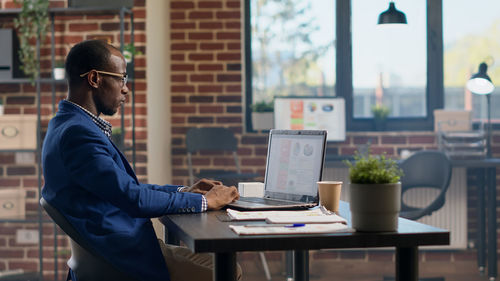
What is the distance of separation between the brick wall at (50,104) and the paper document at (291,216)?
7.84ft

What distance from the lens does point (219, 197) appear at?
2270 mm

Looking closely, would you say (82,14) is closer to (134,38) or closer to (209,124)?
(134,38)

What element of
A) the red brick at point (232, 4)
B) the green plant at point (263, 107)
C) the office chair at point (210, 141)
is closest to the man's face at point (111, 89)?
the office chair at point (210, 141)

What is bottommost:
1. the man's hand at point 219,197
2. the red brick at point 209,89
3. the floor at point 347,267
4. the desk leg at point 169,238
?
the floor at point 347,267

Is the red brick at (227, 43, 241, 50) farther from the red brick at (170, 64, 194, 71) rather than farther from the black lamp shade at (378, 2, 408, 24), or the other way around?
the black lamp shade at (378, 2, 408, 24)

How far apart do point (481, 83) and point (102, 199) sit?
341cm

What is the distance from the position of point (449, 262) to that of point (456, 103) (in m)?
1.19

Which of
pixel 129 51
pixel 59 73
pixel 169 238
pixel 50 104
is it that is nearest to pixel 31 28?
pixel 59 73

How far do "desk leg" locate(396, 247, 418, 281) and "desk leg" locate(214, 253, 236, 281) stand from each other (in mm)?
421

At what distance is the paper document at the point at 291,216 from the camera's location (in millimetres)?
1922

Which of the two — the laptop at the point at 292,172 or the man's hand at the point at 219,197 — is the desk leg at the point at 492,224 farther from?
the man's hand at the point at 219,197

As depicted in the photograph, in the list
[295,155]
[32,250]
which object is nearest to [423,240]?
[295,155]

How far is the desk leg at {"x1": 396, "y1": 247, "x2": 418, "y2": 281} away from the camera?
5.75 ft

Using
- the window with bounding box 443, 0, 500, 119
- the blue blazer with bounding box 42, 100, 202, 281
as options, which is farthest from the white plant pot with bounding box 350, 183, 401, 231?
the window with bounding box 443, 0, 500, 119
